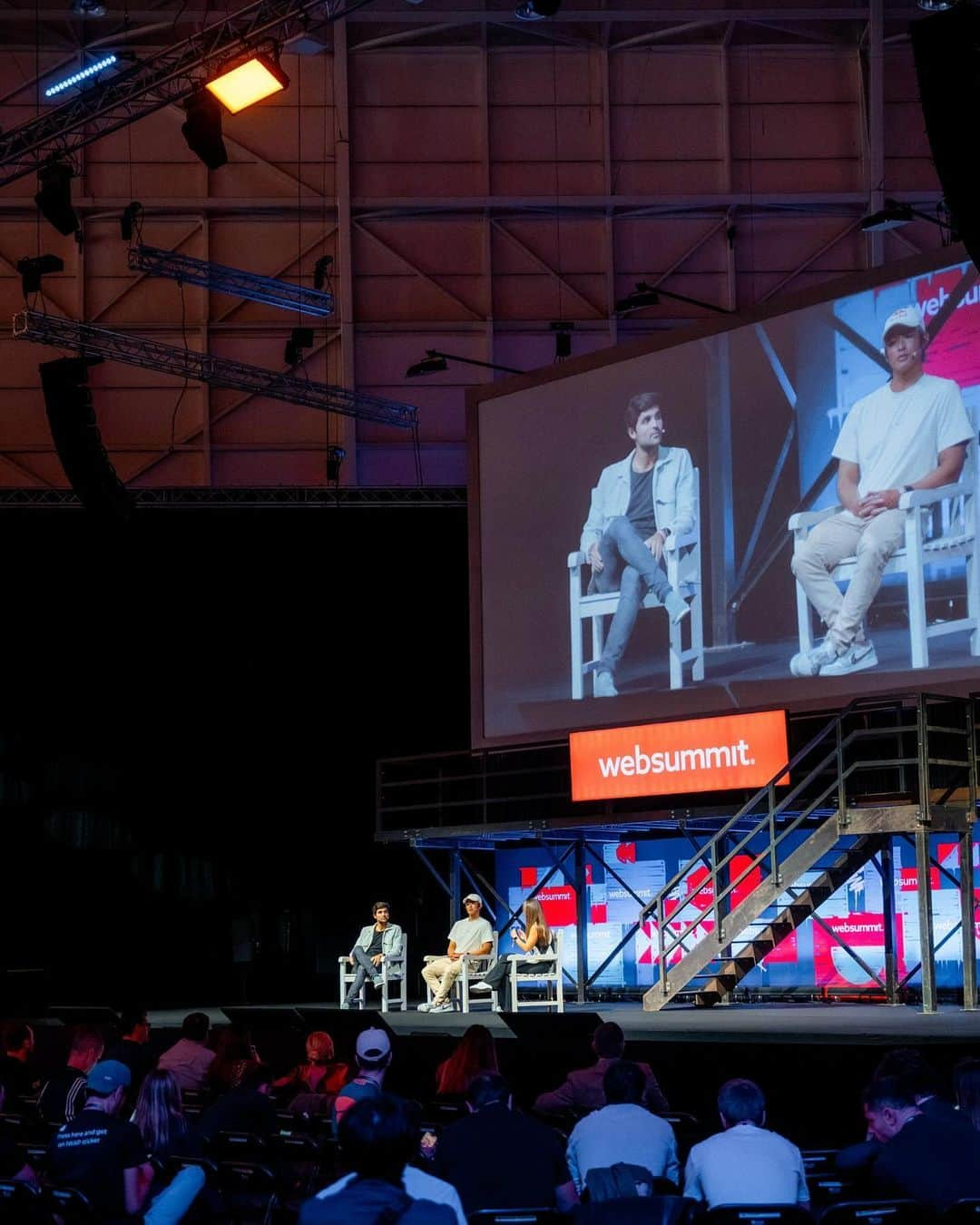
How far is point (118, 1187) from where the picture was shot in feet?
16.8

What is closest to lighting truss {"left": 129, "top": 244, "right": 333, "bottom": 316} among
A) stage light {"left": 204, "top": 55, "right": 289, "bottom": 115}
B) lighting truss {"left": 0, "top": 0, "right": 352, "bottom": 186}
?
lighting truss {"left": 0, "top": 0, "right": 352, "bottom": 186}

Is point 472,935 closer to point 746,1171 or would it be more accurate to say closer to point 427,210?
point 427,210

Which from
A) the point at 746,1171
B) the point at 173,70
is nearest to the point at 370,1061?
the point at 746,1171

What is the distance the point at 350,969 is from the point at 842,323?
40.0ft

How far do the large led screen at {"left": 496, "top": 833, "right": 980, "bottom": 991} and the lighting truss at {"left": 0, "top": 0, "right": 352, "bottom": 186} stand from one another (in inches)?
328

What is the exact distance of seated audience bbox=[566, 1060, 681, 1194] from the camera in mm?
5262

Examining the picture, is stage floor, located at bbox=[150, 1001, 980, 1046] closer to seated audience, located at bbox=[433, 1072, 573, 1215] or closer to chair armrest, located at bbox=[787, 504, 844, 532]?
chair armrest, located at bbox=[787, 504, 844, 532]

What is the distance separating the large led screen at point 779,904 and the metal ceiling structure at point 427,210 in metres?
5.02

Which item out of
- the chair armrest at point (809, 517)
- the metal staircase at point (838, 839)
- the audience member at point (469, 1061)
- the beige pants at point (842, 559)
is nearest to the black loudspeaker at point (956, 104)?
the metal staircase at point (838, 839)

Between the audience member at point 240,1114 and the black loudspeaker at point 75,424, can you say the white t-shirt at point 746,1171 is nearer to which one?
the audience member at point 240,1114

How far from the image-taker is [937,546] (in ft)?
43.9

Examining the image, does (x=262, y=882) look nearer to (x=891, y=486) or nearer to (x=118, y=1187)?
(x=891, y=486)

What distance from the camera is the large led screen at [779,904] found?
53.0ft

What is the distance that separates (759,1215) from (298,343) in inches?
611
